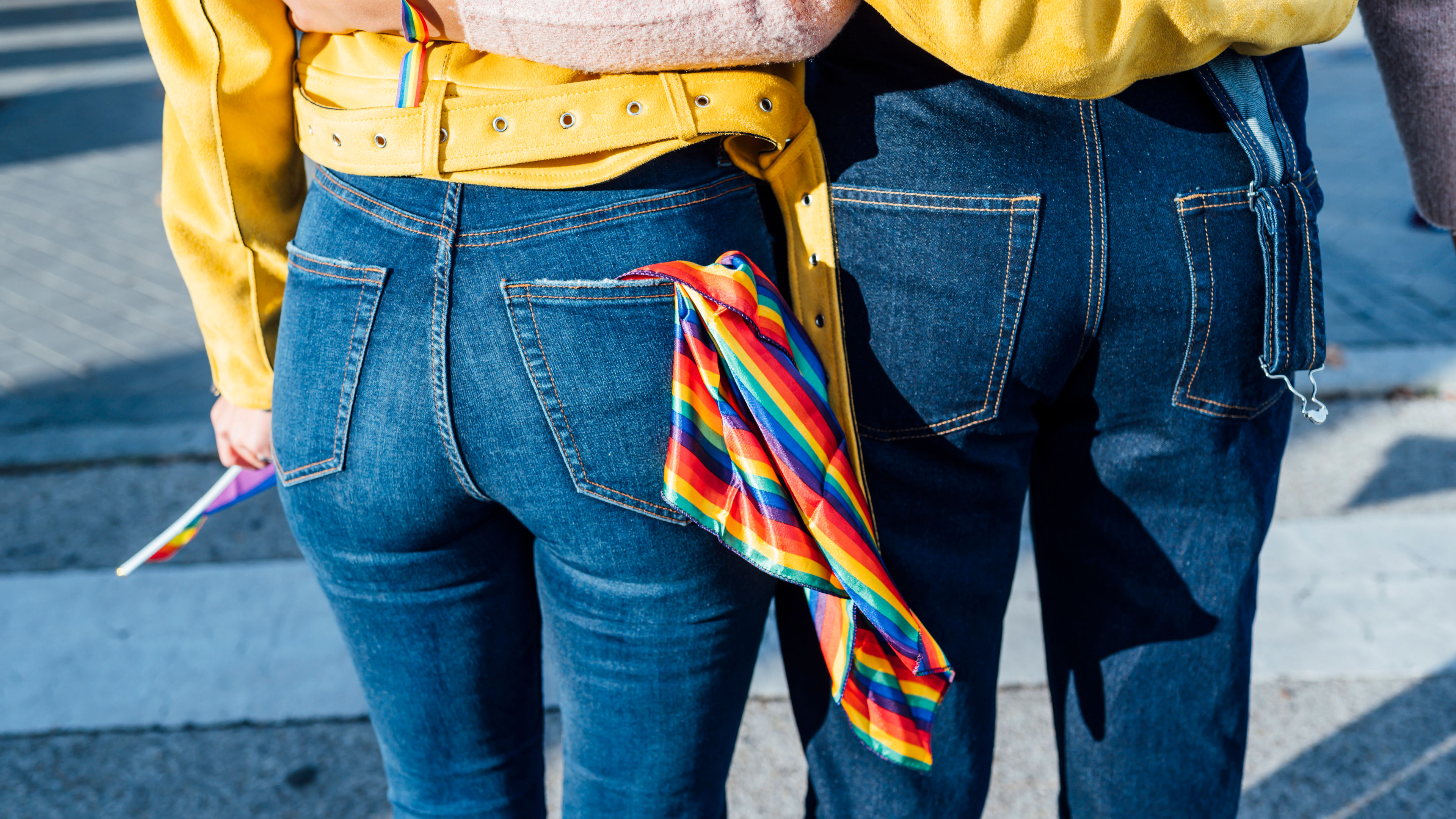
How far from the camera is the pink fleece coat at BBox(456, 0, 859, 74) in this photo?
2.77 ft

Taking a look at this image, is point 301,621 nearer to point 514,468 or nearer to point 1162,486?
point 514,468

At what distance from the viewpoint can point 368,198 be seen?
951mm

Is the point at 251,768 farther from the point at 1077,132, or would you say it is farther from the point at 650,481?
the point at 1077,132

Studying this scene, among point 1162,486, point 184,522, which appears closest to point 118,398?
point 184,522

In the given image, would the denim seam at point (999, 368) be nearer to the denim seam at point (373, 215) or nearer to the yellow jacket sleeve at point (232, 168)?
the denim seam at point (373, 215)

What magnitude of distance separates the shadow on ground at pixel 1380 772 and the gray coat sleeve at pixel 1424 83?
1308mm

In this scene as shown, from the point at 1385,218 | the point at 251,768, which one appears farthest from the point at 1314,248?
the point at 1385,218

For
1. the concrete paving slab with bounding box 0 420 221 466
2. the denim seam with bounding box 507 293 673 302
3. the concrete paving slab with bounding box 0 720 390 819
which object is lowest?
the concrete paving slab with bounding box 0 420 221 466

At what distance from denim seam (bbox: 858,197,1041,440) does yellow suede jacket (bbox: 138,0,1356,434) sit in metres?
0.08

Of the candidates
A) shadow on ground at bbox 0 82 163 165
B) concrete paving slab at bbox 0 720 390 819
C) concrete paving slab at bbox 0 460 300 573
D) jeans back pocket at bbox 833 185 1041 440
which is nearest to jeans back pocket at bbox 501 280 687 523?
jeans back pocket at bbox 833 185 1041 440

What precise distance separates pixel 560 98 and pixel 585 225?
110mm

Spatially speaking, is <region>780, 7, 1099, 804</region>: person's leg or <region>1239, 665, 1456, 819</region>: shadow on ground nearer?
<region>780, 7, 1099, 804</region>: person's leg

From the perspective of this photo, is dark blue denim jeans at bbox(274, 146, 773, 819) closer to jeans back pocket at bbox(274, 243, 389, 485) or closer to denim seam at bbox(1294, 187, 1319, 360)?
jeans back pocket at bbox(274, 243, 389, 485)

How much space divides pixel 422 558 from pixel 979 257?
0.61 meters
